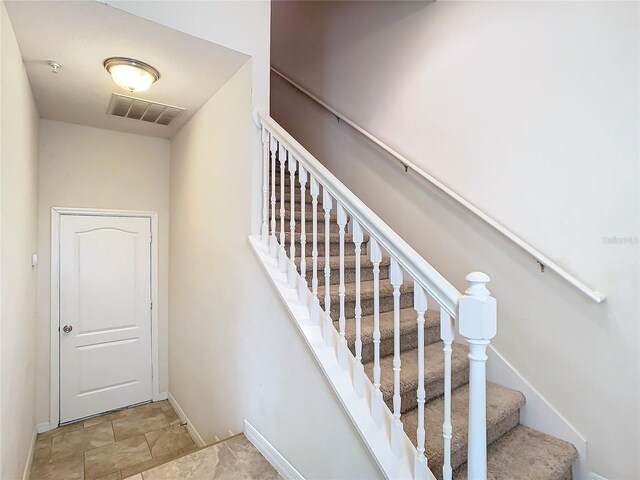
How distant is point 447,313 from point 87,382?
3.73 meters

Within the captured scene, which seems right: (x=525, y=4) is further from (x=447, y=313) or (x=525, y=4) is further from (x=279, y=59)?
(x=279, y=59)

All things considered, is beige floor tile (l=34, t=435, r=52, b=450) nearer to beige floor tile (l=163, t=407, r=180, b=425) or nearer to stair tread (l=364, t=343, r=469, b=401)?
beige floor tile (l=163, t=407, r=180, b=425)

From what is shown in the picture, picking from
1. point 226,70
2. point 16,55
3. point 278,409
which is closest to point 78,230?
point 16,55

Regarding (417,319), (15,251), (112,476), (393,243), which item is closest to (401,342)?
(417,319)

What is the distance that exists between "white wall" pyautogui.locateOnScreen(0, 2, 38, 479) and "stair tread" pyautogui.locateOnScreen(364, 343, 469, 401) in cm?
182

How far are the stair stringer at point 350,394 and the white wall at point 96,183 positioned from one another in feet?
7.98

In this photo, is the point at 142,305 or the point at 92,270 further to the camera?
the point at 142,305

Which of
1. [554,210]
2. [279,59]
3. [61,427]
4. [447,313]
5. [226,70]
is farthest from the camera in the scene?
[279,59]

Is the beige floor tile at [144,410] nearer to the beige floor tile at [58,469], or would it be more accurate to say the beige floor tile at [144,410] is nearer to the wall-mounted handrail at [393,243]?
the beige floor tile at [58,469]

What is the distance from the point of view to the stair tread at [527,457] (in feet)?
4.82

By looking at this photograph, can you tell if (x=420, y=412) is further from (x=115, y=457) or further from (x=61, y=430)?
(x=61, y=430)

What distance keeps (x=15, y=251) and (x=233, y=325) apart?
1.32 m

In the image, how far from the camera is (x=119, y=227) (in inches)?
137

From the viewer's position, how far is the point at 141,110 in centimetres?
284
